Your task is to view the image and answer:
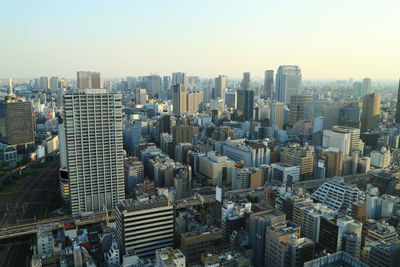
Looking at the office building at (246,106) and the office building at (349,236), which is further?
the office building at (246,106)

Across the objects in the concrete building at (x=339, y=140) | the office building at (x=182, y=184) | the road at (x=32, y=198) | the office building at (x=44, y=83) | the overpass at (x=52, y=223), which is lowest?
the road at (x=32, y=198)

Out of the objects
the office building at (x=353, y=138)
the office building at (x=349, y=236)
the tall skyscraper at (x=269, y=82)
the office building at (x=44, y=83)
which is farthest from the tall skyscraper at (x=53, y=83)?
the office building at (x=349, y=236)

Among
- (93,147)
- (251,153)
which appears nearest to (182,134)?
(251,153)

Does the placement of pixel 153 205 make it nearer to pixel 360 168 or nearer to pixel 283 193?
pixel 283 193

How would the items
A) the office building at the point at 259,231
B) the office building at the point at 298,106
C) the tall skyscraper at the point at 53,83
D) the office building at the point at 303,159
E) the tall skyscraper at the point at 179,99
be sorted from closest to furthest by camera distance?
1. the office building at the point at 259,231
2. the office building at the point at 303,159
3. the office building at the point at 298,106
4. the tall skyscraper at the point at 179,99
5. the tall skyscraper at the point at 53,83

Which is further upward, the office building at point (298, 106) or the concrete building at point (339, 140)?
the office building at point (298, 106)

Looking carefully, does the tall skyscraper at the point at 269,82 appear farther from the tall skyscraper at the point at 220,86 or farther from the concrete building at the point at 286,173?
the concrete building at the point at 286,173

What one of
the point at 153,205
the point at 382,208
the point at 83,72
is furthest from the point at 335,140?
the point at 83,72
